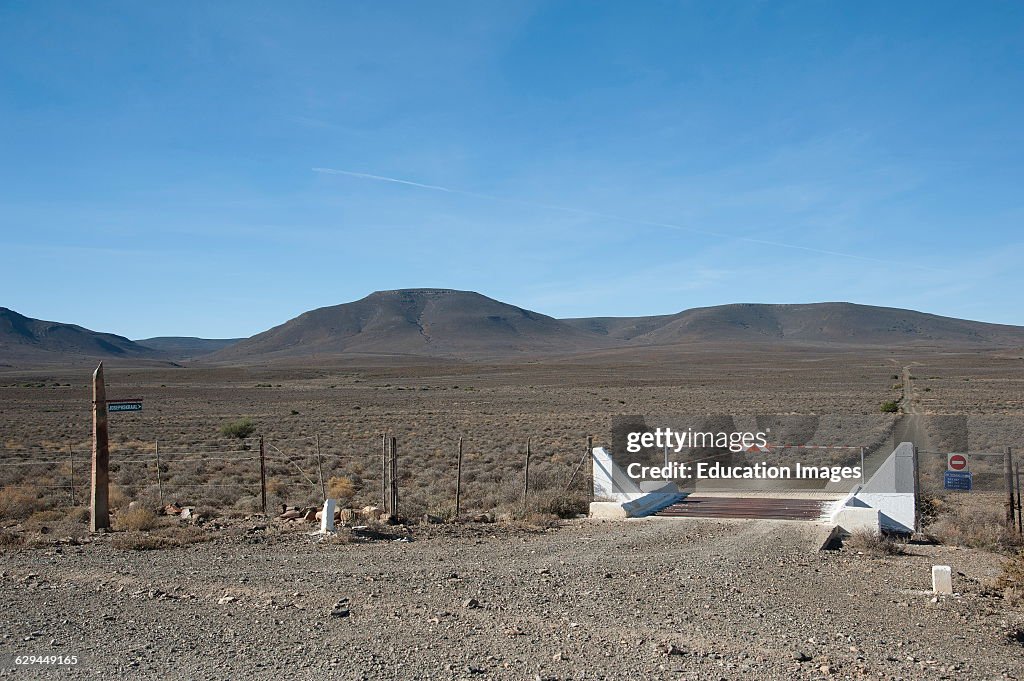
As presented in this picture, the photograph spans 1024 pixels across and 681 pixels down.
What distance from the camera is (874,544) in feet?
39.5

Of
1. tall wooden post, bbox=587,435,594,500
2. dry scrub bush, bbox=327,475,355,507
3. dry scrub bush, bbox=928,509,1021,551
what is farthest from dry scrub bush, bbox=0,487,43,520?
dry scrub bush, bbox=928,509,1021,551

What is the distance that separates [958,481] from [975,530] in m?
0.78

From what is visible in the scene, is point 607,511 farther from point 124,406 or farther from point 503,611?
point 124,406

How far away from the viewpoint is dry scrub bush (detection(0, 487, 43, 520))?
1564 centimetres

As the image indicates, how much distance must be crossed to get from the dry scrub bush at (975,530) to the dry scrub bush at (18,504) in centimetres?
1516

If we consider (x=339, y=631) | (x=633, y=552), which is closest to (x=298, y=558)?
(x=339, y=631)

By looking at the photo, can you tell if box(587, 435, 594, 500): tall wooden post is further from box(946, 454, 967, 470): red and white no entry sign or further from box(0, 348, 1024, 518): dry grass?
box(946, 454, 967, 470): red and white no entry sign

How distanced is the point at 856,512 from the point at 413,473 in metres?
12.5

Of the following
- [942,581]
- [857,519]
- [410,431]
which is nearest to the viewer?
[942,581]

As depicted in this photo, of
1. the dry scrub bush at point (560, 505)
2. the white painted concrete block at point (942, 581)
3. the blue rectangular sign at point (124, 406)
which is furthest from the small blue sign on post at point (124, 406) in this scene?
the white painted concrete block at point (942, 581)

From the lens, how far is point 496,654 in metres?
7.32

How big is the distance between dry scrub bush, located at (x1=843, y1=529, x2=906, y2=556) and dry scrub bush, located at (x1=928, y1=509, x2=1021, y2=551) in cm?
94

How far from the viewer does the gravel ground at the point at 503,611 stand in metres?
7.07

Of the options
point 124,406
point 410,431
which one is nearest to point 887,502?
point 124,406
